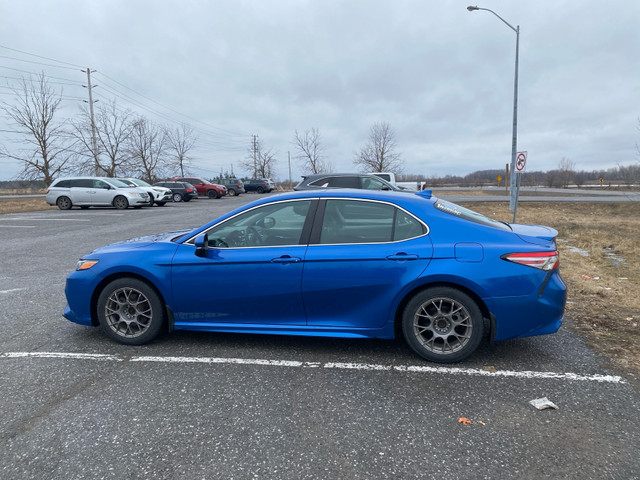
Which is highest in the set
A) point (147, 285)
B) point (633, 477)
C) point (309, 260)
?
point (309, 260)

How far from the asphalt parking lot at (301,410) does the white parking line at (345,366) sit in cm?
2

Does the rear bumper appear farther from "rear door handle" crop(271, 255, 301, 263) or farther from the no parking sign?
the no parking sign

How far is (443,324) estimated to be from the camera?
11.7 feet

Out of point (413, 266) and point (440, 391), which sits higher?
point (413, 266)

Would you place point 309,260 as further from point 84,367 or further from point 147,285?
point 84,367

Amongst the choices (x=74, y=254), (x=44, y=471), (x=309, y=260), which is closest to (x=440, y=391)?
(x=309, y=260)

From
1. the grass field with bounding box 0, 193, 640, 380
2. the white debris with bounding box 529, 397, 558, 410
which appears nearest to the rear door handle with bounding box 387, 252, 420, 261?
the white debris with bounding box 529, 397, 558, 410

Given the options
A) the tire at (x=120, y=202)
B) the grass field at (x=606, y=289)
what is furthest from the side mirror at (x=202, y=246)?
the tire at (x=120, y=202)

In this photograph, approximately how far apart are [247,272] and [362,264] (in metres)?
1.03

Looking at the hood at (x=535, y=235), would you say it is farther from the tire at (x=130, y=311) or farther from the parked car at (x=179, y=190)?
the parked car at (x=179, y=190)

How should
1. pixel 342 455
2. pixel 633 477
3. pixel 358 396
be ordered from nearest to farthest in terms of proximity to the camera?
1. pixel 633 477
2. pixel 342 455
3. pixel 358 396

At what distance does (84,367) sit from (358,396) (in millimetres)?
2356

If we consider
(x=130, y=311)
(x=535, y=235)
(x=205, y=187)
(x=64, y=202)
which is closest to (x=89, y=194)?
(x=64, y=202)

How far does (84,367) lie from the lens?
3.61 meters
